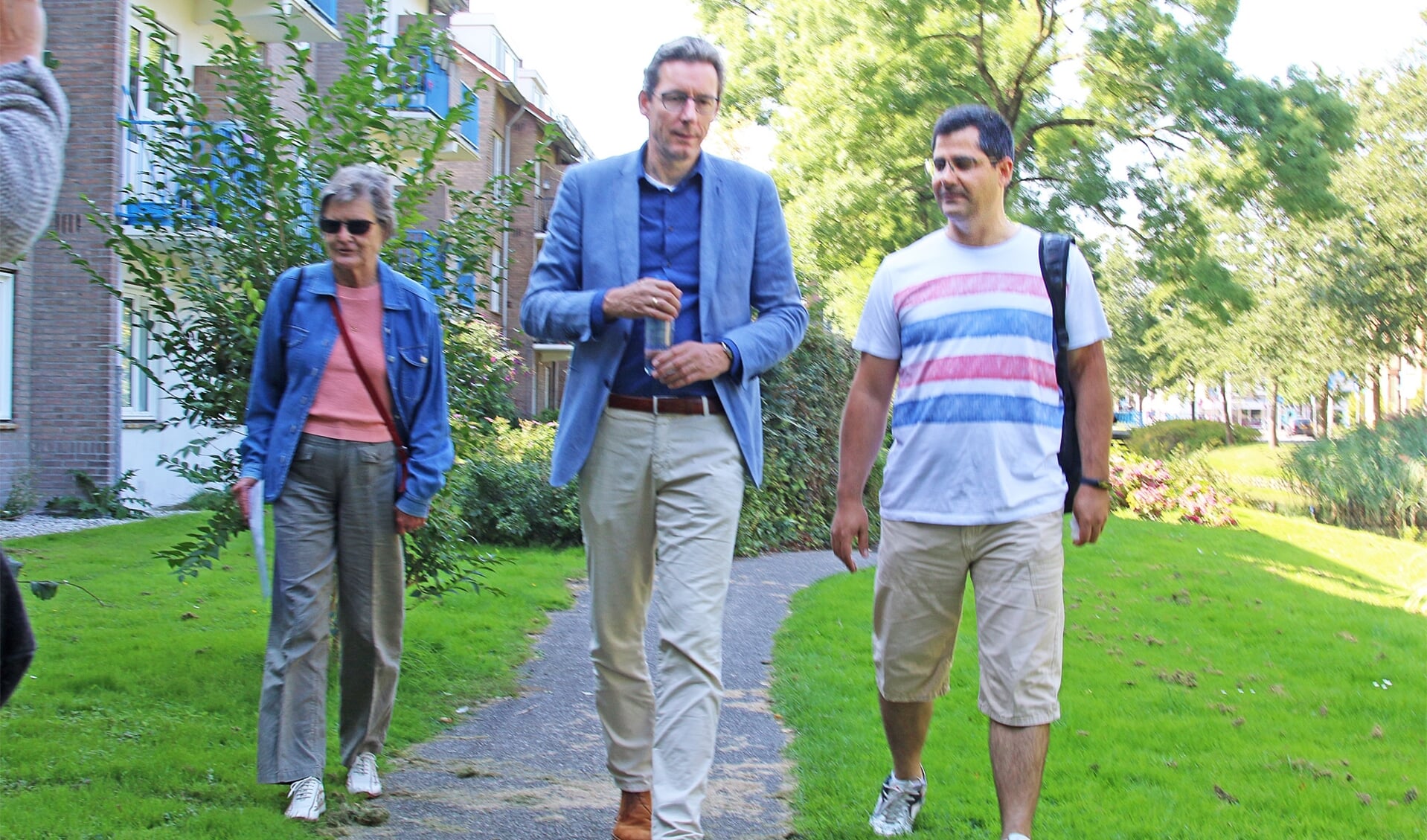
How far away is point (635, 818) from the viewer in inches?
156

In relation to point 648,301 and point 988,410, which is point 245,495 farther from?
point 988,410

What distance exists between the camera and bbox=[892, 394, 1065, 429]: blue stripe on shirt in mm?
3914

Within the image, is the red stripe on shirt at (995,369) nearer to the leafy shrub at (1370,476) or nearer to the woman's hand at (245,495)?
the woman's hand at (245,495)

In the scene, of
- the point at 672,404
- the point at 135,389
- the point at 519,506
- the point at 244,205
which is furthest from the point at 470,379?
the point at 135,389

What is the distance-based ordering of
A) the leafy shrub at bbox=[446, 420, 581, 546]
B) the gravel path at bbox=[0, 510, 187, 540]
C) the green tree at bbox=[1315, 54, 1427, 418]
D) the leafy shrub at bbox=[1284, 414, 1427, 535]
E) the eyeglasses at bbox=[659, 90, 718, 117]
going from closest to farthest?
1. the eyeglasses at bbox=[659, 90, 718, 117]
2. the gravel path at bbox=[0, 510, 187, 540]
3. the leafy shrub at bbox=[446, 420, 581, 546]
4. the leafy shrub at bbox=[1284, 414, 1427, 535]
5. the green tree at bbox=[1315, 54, 1427, 418]

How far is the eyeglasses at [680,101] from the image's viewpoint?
153 inches

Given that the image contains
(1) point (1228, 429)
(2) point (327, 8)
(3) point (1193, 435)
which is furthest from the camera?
(1) point (1228, 429)

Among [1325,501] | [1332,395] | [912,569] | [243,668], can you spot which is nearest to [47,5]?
[243,668]

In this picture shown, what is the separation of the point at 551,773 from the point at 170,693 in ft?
6.43

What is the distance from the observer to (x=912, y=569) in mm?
4059

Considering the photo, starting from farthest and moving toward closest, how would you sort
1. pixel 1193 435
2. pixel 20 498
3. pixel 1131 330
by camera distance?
pixel 1131 330 < pixel 1193 435 < pixel 20 498

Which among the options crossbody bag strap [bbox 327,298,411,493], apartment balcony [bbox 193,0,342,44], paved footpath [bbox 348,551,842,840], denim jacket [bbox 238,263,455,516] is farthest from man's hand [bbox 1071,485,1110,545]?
apartment balcony [bbox 193,0,342,44]

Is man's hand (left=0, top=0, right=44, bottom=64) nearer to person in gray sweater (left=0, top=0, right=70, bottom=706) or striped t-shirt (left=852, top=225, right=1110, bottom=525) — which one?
person in gray sweater (left=0, top=0, right=70, bottom=706)

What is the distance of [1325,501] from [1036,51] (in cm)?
1013
